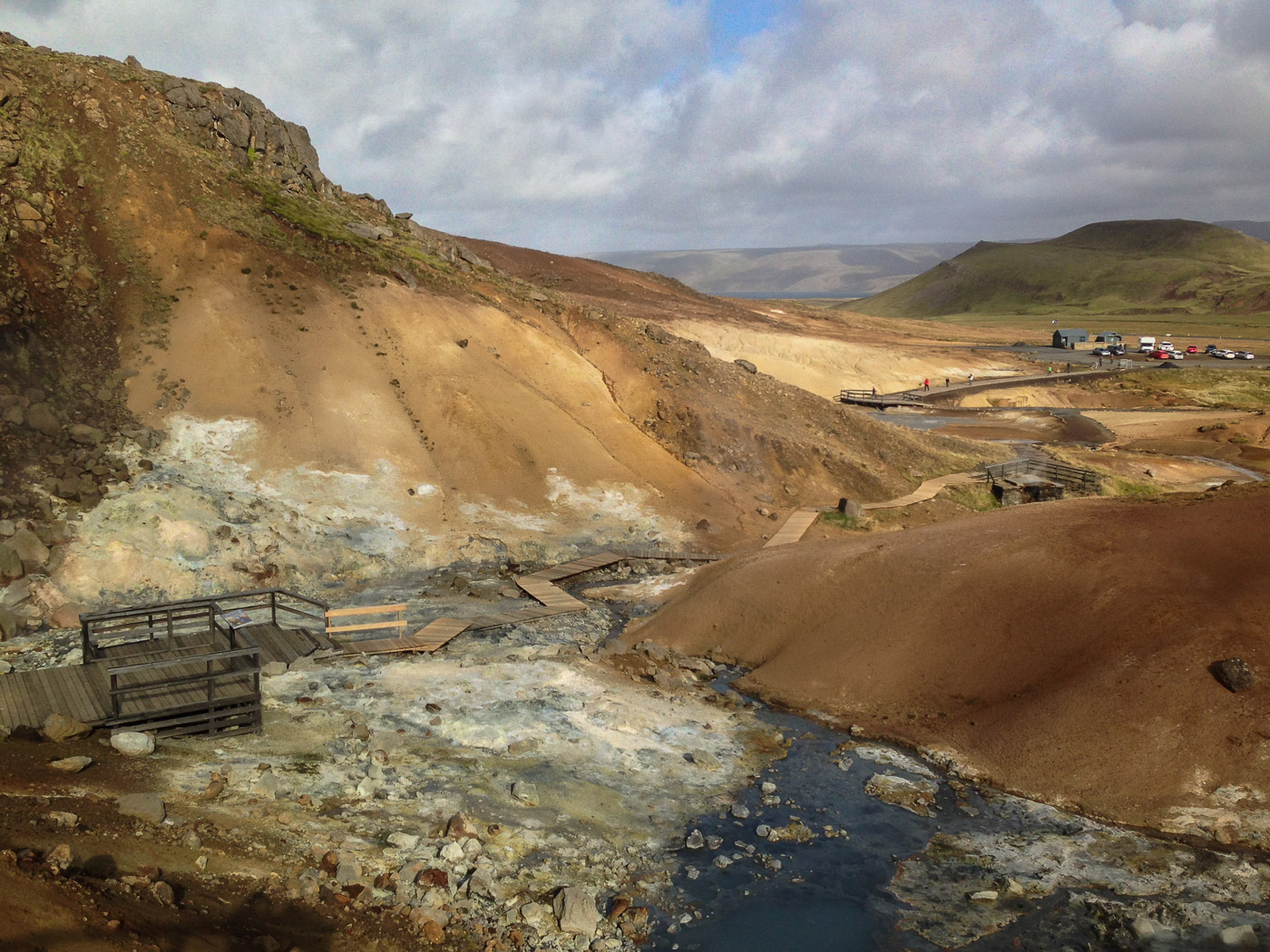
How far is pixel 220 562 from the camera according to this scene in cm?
2512

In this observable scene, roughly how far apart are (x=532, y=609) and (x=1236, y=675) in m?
16.0

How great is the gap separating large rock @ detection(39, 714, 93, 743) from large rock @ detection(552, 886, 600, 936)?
7.71 m

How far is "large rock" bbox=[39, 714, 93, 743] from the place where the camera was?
14008mm

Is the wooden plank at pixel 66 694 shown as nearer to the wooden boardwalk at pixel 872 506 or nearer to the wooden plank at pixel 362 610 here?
the wooden plank at pixel 362 610

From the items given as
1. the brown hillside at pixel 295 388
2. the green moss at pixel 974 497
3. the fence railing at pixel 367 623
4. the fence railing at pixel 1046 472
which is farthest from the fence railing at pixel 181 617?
the fence railing at pixel 1046 472

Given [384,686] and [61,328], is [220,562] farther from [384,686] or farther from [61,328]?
[61,328]

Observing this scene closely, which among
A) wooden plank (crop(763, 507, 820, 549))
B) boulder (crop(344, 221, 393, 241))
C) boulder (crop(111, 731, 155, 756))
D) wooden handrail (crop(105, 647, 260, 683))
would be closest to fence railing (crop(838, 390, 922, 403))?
wooden plank (crop(763, 507, 820, 549))

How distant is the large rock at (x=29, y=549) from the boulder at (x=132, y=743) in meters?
10.9

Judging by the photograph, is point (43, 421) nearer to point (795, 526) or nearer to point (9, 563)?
point (9, 563)

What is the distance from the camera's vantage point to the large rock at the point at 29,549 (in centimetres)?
2278

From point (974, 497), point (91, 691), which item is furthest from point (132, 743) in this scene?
point (974, 497)

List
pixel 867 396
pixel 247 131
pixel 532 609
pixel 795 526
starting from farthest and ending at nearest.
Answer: pixel 867 396 → pixel 247 131 → pixel 795 526 → pixel 532 609

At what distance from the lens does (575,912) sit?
1238cm

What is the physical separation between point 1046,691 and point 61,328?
29.1 meters
